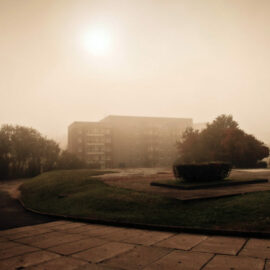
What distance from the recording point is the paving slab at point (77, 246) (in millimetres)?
5488

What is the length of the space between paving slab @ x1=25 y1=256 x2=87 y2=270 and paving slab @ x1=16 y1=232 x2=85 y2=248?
3.98 ft

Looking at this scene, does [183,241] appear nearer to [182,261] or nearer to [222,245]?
[222,245]

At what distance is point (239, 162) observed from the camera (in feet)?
148

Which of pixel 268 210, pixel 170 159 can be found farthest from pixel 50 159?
pixel 170 159

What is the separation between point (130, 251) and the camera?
526 cm

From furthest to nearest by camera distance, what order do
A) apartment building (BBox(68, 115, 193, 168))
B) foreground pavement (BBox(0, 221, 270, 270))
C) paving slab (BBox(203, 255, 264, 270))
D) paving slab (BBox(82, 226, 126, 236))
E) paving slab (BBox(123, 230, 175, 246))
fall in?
1. apartment building (BBox(68, 115, 193, 168))
2. paving slab (BBox(82, 226, 126, 236))
3. paving slab (BBox(123, 230, 175, 246))
4. foreground pavement (BBox(0, 221, 270, 270))
5. paving slab (BBox(203, 255, 264, 270))

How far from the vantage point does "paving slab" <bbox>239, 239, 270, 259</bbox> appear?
4661 mm

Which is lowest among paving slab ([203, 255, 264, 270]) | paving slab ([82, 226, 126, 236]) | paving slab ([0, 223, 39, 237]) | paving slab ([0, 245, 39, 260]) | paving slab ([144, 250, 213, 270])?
paving slab ([0, 223, 39, 237])

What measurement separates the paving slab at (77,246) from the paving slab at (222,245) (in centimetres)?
236

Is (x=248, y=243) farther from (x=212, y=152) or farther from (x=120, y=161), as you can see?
(x=120, y=161)

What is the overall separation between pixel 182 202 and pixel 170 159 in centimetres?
8926

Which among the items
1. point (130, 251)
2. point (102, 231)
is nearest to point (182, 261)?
point (130, 251)

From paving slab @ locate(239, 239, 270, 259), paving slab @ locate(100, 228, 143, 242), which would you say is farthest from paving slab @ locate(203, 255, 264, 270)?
paving slab @ locate(100, 228, 143, 242)

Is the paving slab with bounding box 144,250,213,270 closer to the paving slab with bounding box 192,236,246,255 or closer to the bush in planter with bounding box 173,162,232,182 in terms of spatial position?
the paving slab with bounding box 192,236,246,255
